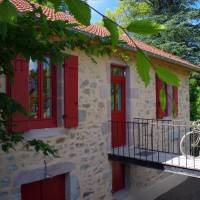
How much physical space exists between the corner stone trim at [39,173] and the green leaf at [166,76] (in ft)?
17.6

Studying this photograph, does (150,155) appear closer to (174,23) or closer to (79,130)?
(79,130)

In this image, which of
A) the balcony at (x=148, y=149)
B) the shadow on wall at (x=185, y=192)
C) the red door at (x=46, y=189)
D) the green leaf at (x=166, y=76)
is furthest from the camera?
the shadow on wall at (x=185, y=192)

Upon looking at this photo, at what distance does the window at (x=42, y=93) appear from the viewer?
602 centimetres

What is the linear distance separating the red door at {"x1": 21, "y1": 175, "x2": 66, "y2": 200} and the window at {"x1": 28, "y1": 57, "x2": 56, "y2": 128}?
1.18 m

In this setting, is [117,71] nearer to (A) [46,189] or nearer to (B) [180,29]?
(A) [46,189]

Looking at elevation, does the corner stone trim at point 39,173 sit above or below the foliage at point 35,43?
below

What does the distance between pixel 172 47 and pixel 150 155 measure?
9555 millimetres

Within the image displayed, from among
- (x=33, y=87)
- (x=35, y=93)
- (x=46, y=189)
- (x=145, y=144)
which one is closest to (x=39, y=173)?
(x=46, y=189)

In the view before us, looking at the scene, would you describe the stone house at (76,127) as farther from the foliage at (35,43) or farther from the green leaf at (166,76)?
the green leaf at (166,76)

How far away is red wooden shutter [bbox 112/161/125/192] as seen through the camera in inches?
336

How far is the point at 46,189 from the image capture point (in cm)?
650

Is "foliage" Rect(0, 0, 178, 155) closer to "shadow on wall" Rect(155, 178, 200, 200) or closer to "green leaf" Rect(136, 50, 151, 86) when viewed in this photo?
"green leaf" Rect(136, 50, 151, 86)

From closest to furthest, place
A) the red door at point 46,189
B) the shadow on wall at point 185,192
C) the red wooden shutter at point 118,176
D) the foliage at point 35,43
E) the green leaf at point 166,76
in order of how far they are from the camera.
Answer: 1. the green leaf at point 166,76
2. the foliage at point 35,43
3. the red door at point 46,189
4. the red wooden shutter at point 118,176
5. the shadow on wall at point 185,192

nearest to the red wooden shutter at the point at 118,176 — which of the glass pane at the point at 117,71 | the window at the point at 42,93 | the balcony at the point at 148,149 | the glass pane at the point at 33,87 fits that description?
the balcony at the point at 148,149
